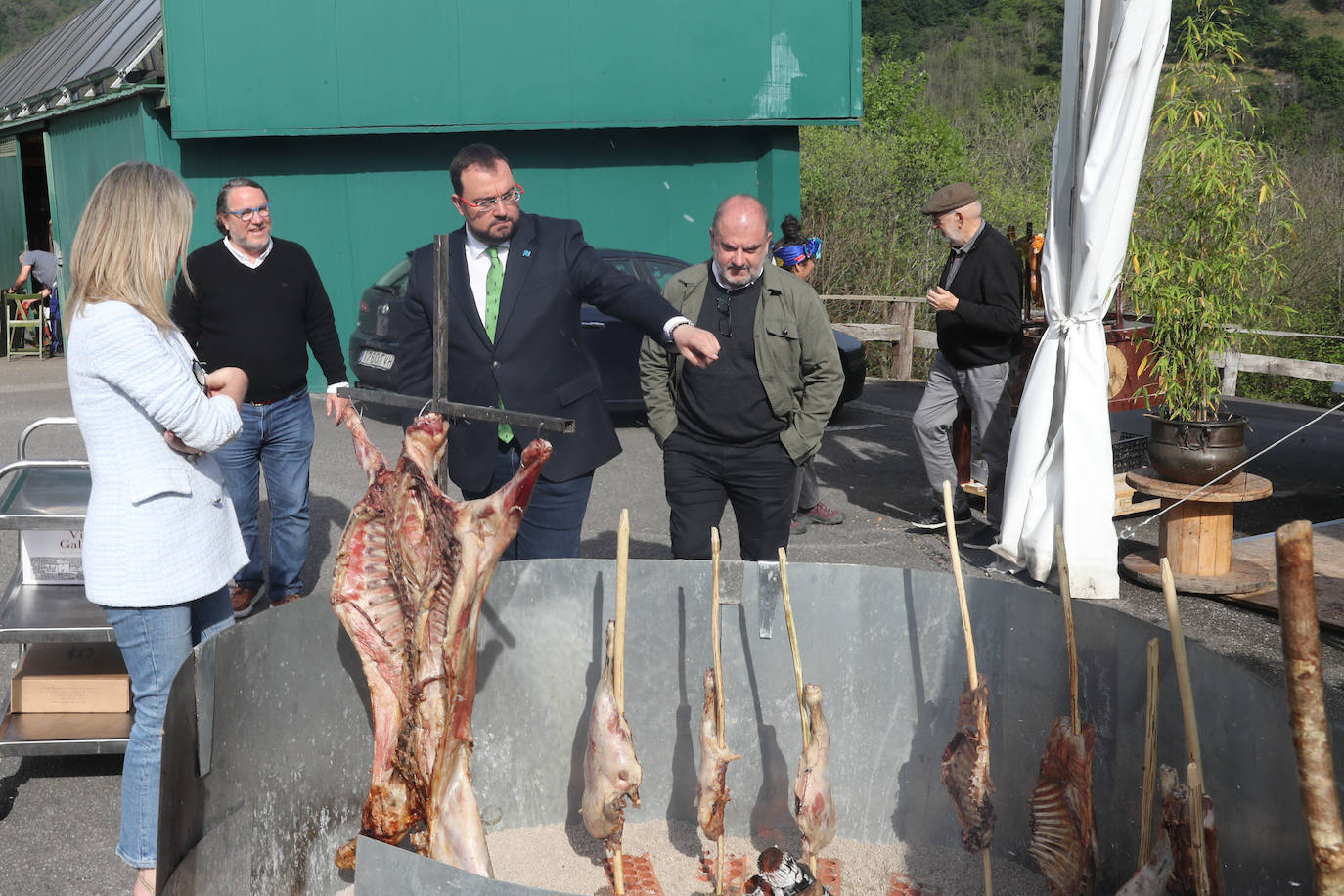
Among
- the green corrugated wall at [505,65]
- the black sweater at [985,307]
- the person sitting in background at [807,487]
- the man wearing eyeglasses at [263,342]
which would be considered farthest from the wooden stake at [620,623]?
the green corrugated wall at [505,65]

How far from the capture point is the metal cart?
3875mm

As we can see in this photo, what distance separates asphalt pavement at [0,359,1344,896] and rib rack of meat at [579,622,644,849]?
76 centimetres

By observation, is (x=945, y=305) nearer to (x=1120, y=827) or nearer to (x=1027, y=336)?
(x=1027, y=336)

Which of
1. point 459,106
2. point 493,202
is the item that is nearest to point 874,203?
point 459,106

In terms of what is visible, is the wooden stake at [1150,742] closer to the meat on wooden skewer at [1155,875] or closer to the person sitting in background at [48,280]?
the meat on wooden skewer at [1155,875]

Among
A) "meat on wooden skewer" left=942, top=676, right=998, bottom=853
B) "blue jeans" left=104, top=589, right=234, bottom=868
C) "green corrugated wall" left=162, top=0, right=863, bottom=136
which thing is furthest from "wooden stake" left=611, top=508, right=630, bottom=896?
"green corrugated wall" left=162, top=0, right=863, bottom=136

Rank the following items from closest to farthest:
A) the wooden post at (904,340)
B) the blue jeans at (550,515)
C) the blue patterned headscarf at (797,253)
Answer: the blue jeans at (550,515) < the blue patterned headscarf at (797,253) < the wooden post at (904,340)

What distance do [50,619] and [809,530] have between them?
4.38 meters

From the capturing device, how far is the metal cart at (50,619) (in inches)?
153

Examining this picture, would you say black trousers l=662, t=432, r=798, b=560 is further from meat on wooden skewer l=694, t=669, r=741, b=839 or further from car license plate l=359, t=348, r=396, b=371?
car license plate l=359, t=348, r=396, b=371

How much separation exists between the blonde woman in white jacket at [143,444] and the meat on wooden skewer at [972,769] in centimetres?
197

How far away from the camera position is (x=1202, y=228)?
5777 millimetres

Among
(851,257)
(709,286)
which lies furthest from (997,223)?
(709,286)

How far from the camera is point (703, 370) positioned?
452 centimetres
